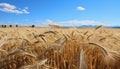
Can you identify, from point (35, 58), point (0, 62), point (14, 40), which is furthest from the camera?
point (14, 40)

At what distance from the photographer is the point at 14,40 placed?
8.83 ft

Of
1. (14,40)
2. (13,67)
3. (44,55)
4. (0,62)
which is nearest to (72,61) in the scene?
(44,55)

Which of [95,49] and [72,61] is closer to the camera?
[72,61]

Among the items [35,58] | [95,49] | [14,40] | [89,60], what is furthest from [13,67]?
[14,40]

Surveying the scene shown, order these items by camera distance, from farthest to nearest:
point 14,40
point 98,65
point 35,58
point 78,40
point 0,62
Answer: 1. point 14,40
2. point 78,40
3. point 98,65
4. point 35,58
5. point 0,62

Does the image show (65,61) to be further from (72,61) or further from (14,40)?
(14,40)

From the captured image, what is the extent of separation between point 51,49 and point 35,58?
10.1 inches

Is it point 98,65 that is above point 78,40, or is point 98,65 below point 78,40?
below

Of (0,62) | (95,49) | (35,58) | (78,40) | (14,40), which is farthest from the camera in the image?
(14,40)

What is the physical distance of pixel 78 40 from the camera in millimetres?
2197

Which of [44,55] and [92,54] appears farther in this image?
[92,54]

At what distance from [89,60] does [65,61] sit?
0.19 m

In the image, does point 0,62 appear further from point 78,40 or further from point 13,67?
point 78,40

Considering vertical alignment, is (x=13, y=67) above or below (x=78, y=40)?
below
